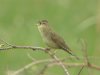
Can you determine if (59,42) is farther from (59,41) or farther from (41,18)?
(41,18)

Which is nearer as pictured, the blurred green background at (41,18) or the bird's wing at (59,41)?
the bird's wing at (59,41)

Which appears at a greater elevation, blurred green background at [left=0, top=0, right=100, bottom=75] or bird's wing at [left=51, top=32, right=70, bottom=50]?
bird's wing at [left=51, top=32, right=70, bottom=50]

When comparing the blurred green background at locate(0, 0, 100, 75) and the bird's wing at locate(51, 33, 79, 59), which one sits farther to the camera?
the blurred green background at locate(0, 0, 100, 75)

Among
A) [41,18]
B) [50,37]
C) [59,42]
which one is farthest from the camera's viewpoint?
[41,18]

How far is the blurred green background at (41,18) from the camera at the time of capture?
8.69 m

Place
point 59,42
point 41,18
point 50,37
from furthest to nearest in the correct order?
point 41,18
point 50,37
point 59,42

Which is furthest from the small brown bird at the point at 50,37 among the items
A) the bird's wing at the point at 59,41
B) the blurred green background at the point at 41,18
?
the blurred green background at the point at 41,18

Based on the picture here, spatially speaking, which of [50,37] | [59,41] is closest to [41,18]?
[50,37]

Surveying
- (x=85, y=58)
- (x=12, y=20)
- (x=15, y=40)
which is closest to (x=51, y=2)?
(x=12, y=20)

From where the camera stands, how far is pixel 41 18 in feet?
31.9

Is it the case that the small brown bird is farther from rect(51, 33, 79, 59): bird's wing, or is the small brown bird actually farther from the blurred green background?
the blurred green background

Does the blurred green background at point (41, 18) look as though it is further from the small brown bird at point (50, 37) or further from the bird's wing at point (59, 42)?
the bird's wing at point (59, 42)

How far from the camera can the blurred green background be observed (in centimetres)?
869

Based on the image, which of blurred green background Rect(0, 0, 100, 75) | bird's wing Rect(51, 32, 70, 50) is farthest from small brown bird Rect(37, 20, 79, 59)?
blurred green background Rect(0, 0, 100, 75)
